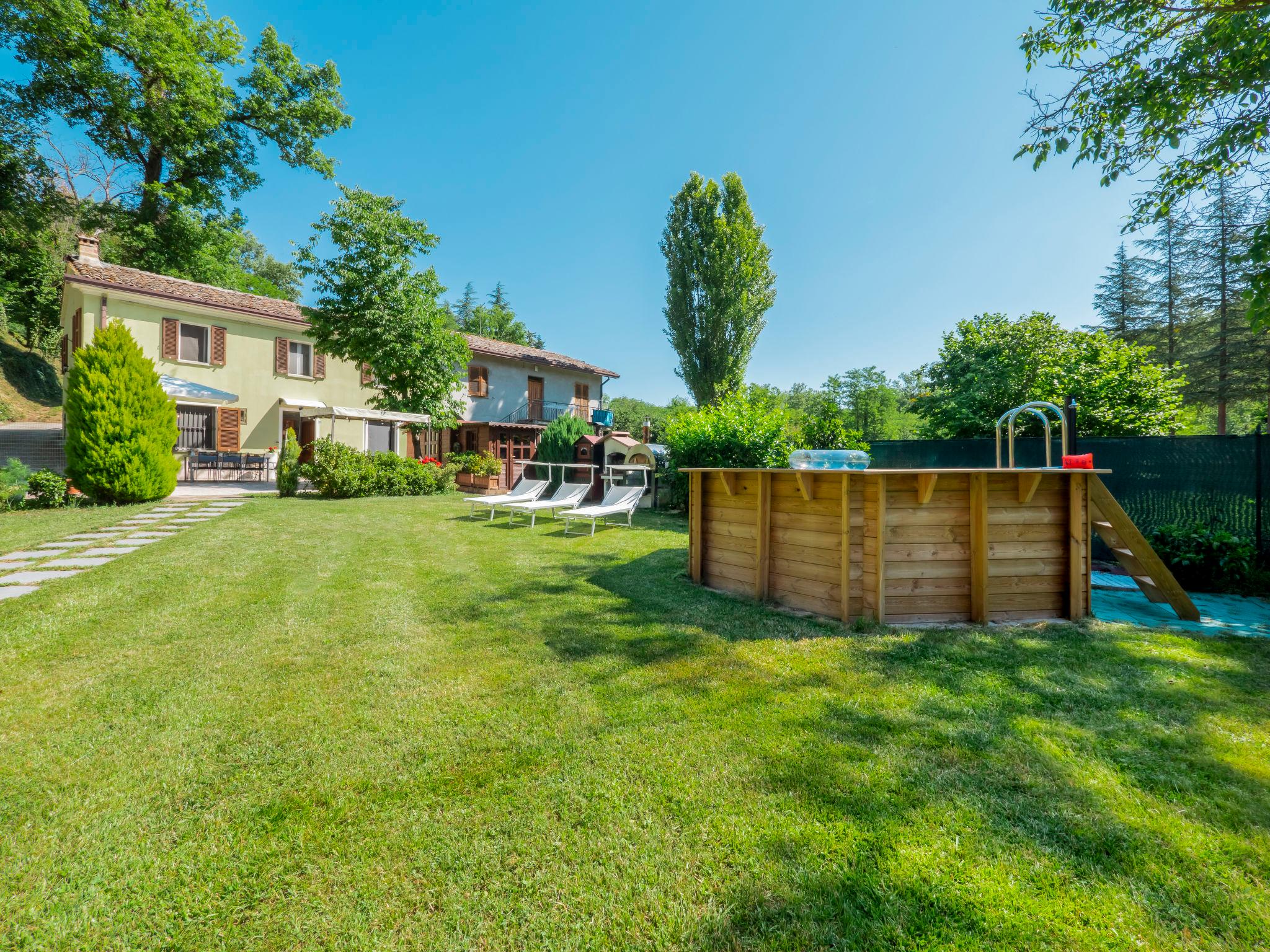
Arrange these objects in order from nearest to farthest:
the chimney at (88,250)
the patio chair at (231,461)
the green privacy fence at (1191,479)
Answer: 1. the green privacy fence at (1191,479)
2. the patio chair at (231,461)
3. the chimney at (88,250)

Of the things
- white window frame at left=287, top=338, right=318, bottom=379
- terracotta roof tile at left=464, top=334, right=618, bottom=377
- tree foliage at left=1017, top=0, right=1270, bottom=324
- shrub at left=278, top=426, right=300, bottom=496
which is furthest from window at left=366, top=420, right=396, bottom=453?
tree foliage at left=1017, top=0, right=1270, bottom=324

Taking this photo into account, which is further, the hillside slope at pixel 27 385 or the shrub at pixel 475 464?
the hillside slope at pixel 27 385

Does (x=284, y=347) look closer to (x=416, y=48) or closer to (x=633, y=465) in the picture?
(x=416, y=48)

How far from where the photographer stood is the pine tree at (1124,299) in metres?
26.3

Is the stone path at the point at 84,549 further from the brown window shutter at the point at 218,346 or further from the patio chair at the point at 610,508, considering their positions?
the brown window shutter at the point at 218,346

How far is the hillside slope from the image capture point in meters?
22.1

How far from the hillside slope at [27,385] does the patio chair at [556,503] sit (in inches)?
1005

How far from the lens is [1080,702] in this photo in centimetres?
290

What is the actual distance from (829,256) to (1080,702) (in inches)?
641

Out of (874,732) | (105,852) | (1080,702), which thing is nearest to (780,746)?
(874,732)

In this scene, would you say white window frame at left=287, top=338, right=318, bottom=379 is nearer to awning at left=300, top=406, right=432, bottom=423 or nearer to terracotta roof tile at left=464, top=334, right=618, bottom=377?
awning at left=300, top=406, right=432, bottom=423

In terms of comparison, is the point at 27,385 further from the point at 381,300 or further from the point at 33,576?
the point at 33,576

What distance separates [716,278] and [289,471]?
1753 cm

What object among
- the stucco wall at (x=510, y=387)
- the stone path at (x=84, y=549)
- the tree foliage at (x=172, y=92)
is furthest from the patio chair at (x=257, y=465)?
the tree foliage at (x=172, y=92)
